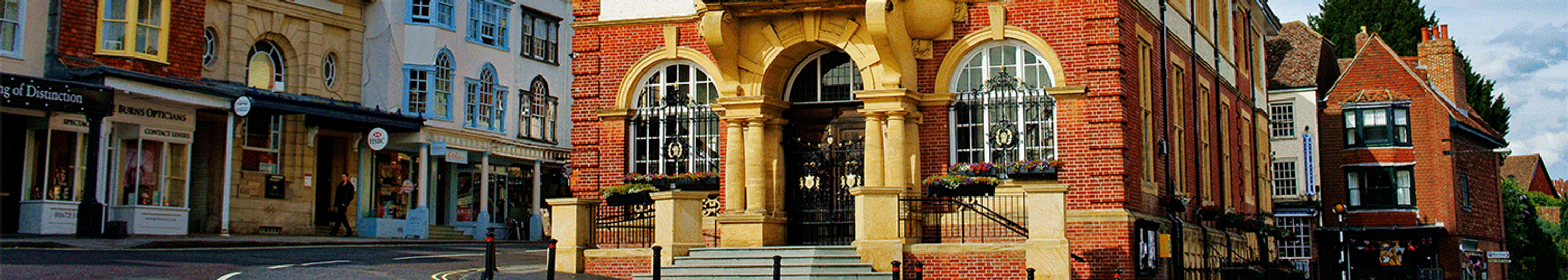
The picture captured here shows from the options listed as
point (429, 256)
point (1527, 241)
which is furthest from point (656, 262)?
point (1527, 241)

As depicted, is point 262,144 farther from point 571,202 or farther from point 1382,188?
point 1382,188

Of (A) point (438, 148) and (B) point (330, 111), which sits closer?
(B) point (330, 111)

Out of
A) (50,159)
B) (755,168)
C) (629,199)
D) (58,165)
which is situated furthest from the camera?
(58,165)

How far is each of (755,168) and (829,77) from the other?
181 centimetres

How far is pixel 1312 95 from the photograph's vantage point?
4519cm

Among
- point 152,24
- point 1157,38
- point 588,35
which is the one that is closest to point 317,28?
point 152,24

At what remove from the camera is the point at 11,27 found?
27.7 m

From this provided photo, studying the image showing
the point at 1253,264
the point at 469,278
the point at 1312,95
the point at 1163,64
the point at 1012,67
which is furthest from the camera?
the point at 1312,95

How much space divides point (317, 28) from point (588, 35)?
1415cm

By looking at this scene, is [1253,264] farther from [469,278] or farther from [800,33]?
[469,278]

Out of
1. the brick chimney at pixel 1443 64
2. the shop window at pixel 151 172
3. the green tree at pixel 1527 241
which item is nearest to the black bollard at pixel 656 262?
the shop window at pixel 151 172

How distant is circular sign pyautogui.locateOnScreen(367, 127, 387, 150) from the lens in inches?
1388

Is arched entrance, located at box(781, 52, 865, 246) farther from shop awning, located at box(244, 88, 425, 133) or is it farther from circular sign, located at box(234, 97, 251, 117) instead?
shop awning, located at box(244, 88, 425, 133)

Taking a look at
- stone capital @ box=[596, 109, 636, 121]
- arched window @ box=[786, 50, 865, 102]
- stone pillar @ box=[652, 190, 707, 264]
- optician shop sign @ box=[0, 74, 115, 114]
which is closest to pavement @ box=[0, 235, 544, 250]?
optician shop sign @ box=[0, 74, 115, 114]
